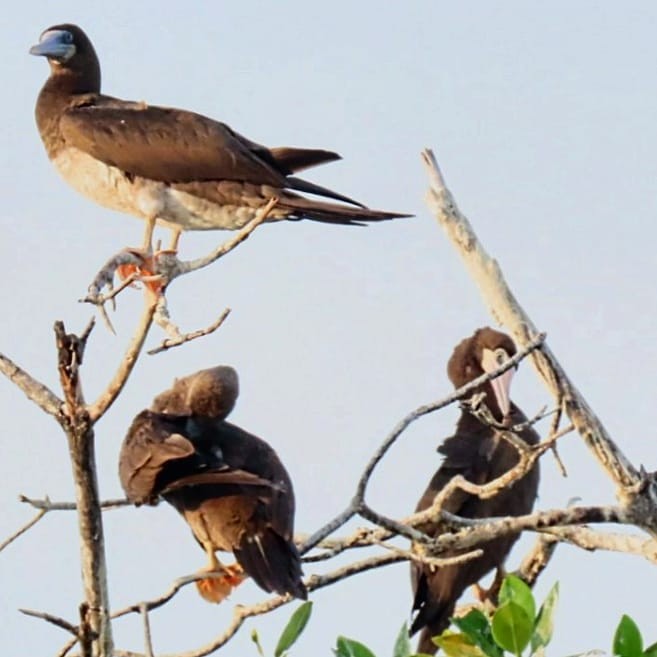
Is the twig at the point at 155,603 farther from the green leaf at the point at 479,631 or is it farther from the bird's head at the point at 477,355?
the bird's head at the point at 477,355

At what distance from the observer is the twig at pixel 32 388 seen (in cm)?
434

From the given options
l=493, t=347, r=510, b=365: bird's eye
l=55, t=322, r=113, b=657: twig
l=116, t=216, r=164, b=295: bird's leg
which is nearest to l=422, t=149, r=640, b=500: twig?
l=116, t=216, r=164, b=295: bird's leg

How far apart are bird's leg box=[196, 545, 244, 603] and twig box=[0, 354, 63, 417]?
176cm

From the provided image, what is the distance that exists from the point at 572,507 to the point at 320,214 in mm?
4045

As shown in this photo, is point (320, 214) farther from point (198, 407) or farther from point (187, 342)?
point (187, 342)

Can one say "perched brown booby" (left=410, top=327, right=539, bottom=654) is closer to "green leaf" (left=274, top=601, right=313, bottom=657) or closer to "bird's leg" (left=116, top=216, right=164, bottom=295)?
"bird's leg" (left=116, top=216, right=164, bottom=295)

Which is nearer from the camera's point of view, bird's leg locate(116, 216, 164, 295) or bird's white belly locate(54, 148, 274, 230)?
bird's leg locate(116, 216, 164, 295)

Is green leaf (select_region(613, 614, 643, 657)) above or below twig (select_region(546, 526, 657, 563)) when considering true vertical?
below

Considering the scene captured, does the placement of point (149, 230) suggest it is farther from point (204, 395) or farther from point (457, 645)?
point (457, 645)

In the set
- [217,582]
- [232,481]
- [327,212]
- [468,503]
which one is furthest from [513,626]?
[327,212]

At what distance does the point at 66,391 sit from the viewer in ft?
14.0

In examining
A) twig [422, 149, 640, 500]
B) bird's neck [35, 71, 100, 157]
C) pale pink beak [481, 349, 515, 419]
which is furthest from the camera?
bird's neck [35, 71, 100, 157]

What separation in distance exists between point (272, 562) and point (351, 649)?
102 centimetres

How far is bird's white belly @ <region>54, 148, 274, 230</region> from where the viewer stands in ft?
30.5
